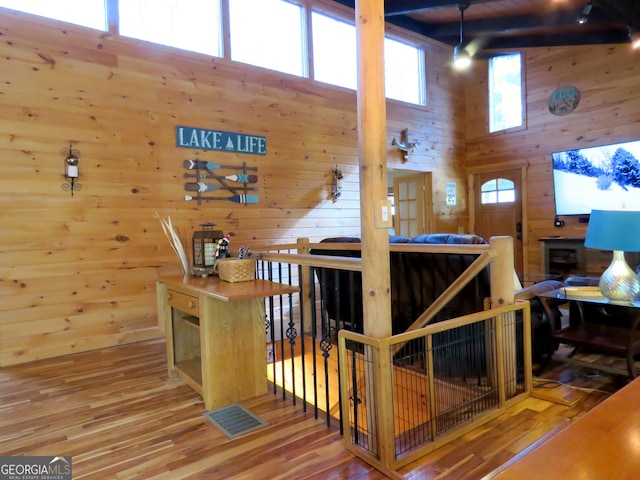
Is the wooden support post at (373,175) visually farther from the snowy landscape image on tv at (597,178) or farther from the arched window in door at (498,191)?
the arched window in door at (498,191)

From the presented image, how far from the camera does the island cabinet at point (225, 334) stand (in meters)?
2.46

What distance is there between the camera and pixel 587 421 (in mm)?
694

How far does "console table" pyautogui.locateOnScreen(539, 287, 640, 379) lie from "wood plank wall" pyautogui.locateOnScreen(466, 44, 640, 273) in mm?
3057

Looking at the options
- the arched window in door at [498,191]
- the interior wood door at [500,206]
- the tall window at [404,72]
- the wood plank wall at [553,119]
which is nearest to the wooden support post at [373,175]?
Answer: the tall window at [404,72]

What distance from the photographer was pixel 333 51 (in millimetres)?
5621

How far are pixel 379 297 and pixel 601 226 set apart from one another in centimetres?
Result: 178

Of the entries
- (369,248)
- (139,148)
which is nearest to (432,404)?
(369,248)

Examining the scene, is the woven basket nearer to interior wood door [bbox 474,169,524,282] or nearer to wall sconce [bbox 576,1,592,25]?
wall sconce [bbox 576,1,592,25]

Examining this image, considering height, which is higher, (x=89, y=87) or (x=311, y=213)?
(x=89, y=87)

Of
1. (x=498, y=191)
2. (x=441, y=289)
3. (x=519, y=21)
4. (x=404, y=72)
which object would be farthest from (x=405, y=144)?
(x=441, y=289)

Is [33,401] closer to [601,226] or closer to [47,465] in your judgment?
[47,465]

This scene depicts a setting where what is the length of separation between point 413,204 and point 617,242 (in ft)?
15.1

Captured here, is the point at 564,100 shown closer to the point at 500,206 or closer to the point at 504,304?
the point at 500,206

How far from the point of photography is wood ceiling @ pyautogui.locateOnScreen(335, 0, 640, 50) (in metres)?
5.02
